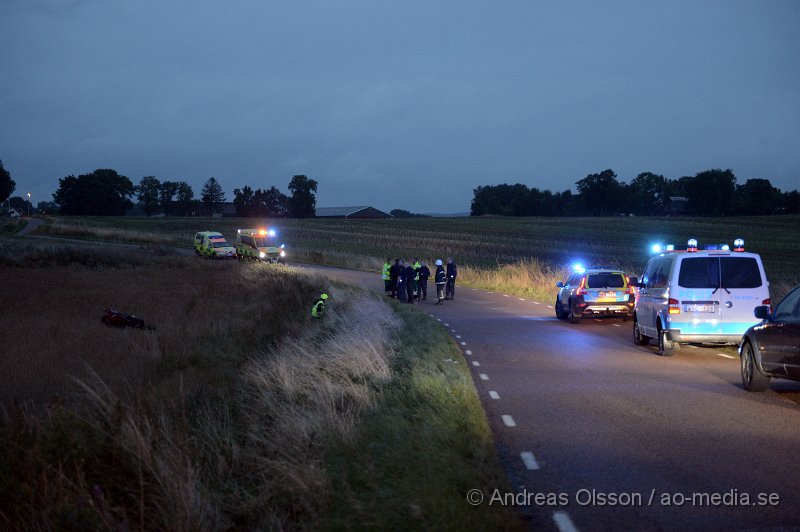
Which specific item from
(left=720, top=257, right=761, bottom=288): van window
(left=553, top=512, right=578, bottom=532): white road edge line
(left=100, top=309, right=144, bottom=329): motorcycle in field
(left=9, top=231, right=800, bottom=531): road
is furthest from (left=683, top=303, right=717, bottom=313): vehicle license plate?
(left=100, top=309, right=144, bottom=329): motorcycle in field

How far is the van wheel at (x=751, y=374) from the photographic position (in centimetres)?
1150

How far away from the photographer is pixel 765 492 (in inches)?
265

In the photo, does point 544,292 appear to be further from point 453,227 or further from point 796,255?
point 453,227

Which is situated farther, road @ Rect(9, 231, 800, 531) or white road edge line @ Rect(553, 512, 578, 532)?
road @ Rect(9, 231, 800, 531)

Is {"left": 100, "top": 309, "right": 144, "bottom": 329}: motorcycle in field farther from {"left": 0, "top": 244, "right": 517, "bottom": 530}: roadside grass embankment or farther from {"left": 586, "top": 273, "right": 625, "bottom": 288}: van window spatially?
{"left": 586, "top": 273, "right": 625, "bottom": 288}: van window

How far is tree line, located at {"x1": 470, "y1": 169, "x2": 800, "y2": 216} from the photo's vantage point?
126625 millimetres

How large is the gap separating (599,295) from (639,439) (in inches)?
594

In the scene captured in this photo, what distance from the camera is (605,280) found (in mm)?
23859

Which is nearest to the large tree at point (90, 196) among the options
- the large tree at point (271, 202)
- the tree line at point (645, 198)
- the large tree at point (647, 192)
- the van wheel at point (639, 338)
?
the large tree at point (271, 202)

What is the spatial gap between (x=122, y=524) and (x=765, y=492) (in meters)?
5.15

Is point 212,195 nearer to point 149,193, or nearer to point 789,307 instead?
point 149,193

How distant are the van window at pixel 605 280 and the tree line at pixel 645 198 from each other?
112 meters

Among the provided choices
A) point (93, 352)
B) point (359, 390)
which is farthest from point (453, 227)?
point (359, 390)

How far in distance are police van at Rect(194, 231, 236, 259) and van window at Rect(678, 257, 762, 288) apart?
44.3 m
